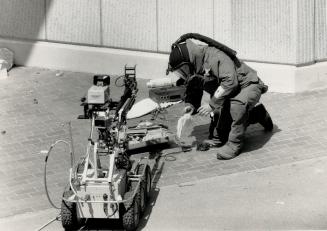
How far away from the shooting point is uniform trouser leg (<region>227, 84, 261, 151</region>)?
9609mm

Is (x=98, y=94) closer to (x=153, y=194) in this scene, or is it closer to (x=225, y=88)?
(x=153, y=194)

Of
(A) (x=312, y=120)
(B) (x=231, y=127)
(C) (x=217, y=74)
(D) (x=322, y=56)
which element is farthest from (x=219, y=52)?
(D) (x=322, y=56)

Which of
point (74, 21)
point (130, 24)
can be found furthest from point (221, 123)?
point (74, 21)

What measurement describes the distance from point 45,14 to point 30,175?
386 cm

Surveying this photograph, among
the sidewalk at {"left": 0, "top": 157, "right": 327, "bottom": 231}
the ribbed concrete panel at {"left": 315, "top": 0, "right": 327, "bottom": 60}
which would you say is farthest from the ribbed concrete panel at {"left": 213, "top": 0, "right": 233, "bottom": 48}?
the sidewalk at {"left": 0, "top": 157, "right": 327, "bottom": 231}

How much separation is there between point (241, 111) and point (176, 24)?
2.71m

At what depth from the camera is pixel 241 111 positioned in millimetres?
9594

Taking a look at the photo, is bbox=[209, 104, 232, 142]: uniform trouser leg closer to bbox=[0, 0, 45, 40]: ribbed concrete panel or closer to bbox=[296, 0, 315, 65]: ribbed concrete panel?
bbox=[296, 0, 315, 65]: ribbed concrete panel

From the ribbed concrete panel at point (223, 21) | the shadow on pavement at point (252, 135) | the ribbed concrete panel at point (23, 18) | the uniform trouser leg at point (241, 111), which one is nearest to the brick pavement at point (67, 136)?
the shadow on pavement at point (252, 135)

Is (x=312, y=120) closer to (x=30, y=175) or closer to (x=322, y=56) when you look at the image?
(x=322, y=56)

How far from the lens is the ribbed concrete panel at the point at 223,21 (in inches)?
452

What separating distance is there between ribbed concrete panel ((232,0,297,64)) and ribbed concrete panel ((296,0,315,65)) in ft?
0.23

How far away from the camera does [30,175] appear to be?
31.5ft

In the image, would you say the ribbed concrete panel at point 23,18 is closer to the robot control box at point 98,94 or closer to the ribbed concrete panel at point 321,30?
the ribbed concrete panel at point 321,30
